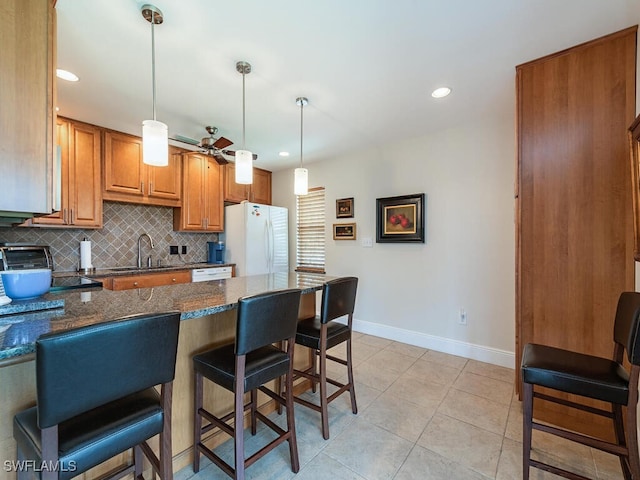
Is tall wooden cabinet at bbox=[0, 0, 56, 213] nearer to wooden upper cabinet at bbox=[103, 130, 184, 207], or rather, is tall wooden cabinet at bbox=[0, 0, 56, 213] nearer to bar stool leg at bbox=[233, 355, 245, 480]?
bar stool leg at bbox=[233, 355, 245, 480]

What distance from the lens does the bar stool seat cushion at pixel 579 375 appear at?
1.27 meters

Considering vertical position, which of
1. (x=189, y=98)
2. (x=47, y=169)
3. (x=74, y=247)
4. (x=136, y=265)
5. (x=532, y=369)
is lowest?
(x=532, y=369)

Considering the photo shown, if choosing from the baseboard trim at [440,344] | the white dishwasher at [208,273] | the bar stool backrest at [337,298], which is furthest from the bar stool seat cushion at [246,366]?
the baseboard trim at [440,344]

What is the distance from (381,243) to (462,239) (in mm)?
969

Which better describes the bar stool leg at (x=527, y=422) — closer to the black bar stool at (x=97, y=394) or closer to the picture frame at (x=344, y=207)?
the black bar stool at (x=97, y=394)

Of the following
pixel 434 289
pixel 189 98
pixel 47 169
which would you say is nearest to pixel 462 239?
pixel 434 289

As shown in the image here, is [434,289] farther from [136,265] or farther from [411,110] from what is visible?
[136,265]

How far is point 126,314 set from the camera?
3.89 feet

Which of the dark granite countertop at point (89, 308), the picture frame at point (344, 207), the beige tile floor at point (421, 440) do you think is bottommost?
the beige tile floor at point (421, 440)

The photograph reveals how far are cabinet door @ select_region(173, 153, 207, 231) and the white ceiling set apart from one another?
90 cm

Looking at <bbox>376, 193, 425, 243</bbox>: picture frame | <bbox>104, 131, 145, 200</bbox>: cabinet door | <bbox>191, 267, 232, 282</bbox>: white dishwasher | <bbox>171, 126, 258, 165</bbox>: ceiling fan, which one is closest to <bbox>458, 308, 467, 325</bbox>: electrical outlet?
<bbox>376, 193, 425, 243</bbox>: picture frame

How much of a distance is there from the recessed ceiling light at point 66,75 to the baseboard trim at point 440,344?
3780 mm

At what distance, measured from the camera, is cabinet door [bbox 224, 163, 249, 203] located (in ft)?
13.7

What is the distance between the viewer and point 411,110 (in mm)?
2701
